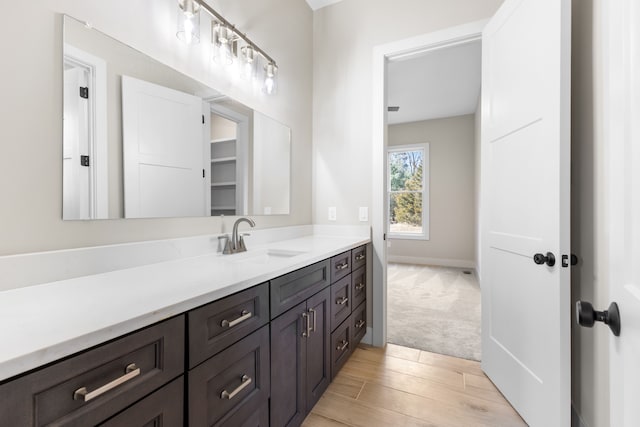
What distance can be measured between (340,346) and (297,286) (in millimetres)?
771

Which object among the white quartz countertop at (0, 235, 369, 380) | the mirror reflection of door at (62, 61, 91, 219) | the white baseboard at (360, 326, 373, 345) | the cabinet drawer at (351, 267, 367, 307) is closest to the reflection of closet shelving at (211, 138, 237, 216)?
the white quartz countertop at (0, 235, 369, 380)

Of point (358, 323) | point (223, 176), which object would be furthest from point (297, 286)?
point (358, 323)

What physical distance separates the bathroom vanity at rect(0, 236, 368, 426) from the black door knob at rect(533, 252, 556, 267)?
39.8 inches

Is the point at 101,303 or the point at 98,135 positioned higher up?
the point at 98,135

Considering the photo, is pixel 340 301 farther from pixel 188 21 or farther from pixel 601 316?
pixel 188 21

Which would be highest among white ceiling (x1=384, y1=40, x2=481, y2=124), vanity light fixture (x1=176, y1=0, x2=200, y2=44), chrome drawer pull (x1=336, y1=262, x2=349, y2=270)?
white ceiling (x1=384, y1=40, x2=481, y2=124)

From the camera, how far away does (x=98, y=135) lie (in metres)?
1.13

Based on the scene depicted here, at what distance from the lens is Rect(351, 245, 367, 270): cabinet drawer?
2051mm

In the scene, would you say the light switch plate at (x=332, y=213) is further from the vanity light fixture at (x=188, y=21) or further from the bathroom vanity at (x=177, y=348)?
the vanity light fixture at (x=188, y=21)

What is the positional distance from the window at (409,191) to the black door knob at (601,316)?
5252 millimetres

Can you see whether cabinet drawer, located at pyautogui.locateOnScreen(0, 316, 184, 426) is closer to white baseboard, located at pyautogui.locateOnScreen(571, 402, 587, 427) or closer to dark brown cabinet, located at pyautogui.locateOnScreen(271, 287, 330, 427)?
dark brown cabinet, located at pyautogui.locateOnScreen(271, 287, 330, 427)

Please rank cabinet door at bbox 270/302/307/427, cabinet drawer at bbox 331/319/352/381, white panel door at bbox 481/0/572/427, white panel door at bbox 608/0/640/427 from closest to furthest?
white panel door at bbox 608/0/640/427
cabinet door at bbox 270/302/307/427
white panel door at bbox 481/0/572/427
cabinet drawer at bbox 331/319/352/381

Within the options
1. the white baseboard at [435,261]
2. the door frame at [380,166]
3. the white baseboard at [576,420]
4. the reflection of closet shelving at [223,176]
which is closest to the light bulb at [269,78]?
the reflection of closet shelving at [223,176]

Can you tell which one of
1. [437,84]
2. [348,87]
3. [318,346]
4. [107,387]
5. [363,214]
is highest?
[437,84]
